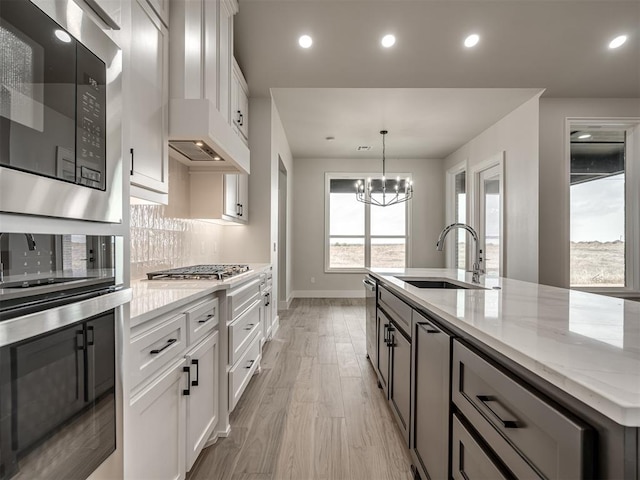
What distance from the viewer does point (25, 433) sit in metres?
0.65

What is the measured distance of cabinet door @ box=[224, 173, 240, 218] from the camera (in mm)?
2934

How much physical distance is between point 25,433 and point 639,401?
1.08 meters

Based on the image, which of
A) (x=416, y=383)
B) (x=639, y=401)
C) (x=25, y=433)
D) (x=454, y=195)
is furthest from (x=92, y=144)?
(x=454, y=195)

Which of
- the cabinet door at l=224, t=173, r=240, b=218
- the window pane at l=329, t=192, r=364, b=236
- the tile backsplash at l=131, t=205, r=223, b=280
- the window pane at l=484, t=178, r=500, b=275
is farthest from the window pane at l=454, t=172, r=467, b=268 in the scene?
the tile backsplash at l=131, t=205, r=223, b=280

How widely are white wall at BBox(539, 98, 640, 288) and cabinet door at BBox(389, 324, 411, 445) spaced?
3164 mm

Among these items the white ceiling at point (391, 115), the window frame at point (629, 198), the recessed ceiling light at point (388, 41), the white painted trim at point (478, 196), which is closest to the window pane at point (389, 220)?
the white ceiling at point (391, 115)

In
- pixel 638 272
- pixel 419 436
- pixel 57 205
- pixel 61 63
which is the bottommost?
pixel 419 436

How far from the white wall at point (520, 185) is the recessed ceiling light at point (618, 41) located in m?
0.81

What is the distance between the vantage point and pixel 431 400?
1348 millimetres

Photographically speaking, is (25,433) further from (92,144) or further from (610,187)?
(610,187)

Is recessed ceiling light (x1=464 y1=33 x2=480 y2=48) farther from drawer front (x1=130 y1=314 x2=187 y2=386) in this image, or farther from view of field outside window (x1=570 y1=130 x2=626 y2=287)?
drawer front (x1=130 y1=314 x2=187 y2=386)

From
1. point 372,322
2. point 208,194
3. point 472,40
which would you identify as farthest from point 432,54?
point 372,322

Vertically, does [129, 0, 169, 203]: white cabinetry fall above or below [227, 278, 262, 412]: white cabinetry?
above

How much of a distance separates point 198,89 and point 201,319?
145 centimetres
